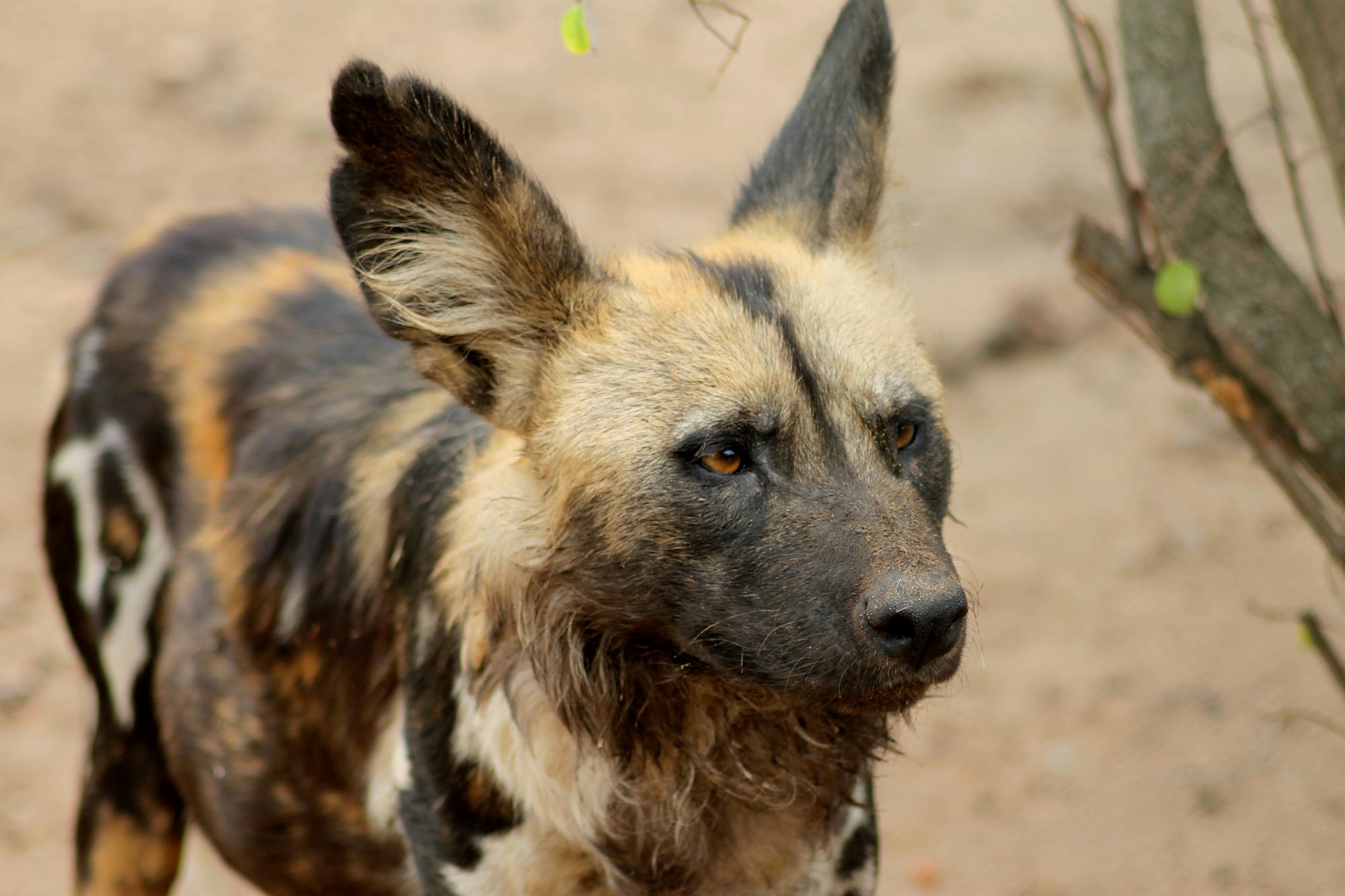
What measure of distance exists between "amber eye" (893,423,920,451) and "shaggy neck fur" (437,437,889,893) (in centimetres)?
45

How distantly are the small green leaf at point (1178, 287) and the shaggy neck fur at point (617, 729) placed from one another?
3.31 ft

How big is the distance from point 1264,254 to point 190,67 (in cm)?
597

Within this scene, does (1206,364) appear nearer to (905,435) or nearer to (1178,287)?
(1178,287)

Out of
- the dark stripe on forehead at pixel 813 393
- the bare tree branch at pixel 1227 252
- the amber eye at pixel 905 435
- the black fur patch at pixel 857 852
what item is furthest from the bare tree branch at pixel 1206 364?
the black fur patch at pixel 857 852

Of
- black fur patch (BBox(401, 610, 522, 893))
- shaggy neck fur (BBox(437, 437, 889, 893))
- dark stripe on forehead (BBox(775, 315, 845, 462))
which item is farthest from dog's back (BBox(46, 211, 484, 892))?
dark stripe on forehead (BBox(775, 315, 845, 462))

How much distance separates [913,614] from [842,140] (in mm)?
1086

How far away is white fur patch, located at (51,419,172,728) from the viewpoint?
3.60m

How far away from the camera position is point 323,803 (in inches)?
129

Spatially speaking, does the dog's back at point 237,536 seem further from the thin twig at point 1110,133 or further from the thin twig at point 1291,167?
the thin twig at point 1291,167

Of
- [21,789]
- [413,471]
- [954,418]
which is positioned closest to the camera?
[413,471]

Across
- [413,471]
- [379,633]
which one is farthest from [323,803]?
[413,471]

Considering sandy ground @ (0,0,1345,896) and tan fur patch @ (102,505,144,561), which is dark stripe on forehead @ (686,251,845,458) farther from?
tan fur patch @ (102,505,144,561)

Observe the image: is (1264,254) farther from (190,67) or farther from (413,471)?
(190,67)

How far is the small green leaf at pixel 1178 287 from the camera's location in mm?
3008
